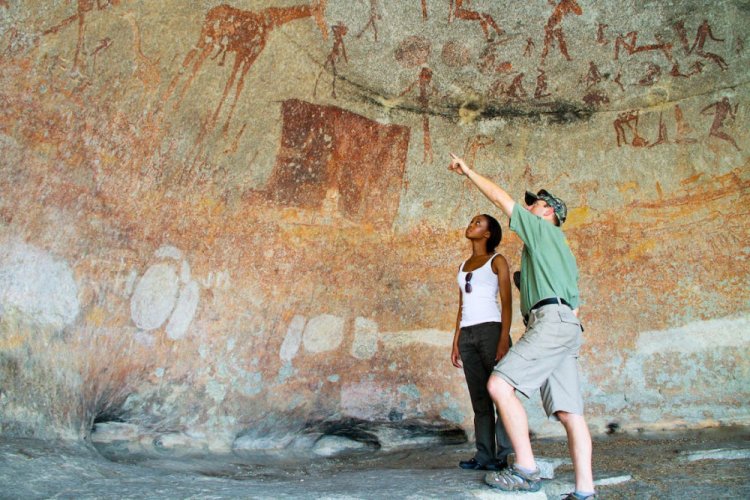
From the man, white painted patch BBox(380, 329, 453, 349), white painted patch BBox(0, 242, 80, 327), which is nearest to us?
the man

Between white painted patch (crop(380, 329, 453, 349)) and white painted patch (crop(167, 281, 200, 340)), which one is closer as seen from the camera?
white painted patch (crop(167, 281, 200, 340))

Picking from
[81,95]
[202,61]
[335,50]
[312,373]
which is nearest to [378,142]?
[335,50]

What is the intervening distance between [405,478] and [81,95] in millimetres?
3297

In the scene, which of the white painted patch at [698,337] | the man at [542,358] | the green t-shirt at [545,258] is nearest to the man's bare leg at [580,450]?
the man at [542,358]

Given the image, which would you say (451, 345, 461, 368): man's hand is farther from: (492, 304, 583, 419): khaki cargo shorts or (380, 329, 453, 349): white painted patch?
(380, 329, 453, 349): white painted patch

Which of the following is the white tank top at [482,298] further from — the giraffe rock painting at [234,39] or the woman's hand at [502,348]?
the giraffe rock painting at [234,39]

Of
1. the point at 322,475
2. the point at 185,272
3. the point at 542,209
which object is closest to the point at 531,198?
the point at 542,209

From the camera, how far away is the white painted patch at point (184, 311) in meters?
5.20

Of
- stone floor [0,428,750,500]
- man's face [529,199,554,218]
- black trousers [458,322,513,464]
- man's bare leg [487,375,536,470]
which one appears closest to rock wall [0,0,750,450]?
stone floor [0,428,750,500]

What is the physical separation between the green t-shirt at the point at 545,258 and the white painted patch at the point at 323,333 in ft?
9.86

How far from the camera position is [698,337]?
6.05m

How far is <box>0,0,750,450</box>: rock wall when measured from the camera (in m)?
4.68

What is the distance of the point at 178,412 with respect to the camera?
16.6ft

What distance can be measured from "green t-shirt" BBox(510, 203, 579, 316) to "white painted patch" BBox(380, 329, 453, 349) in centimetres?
306
